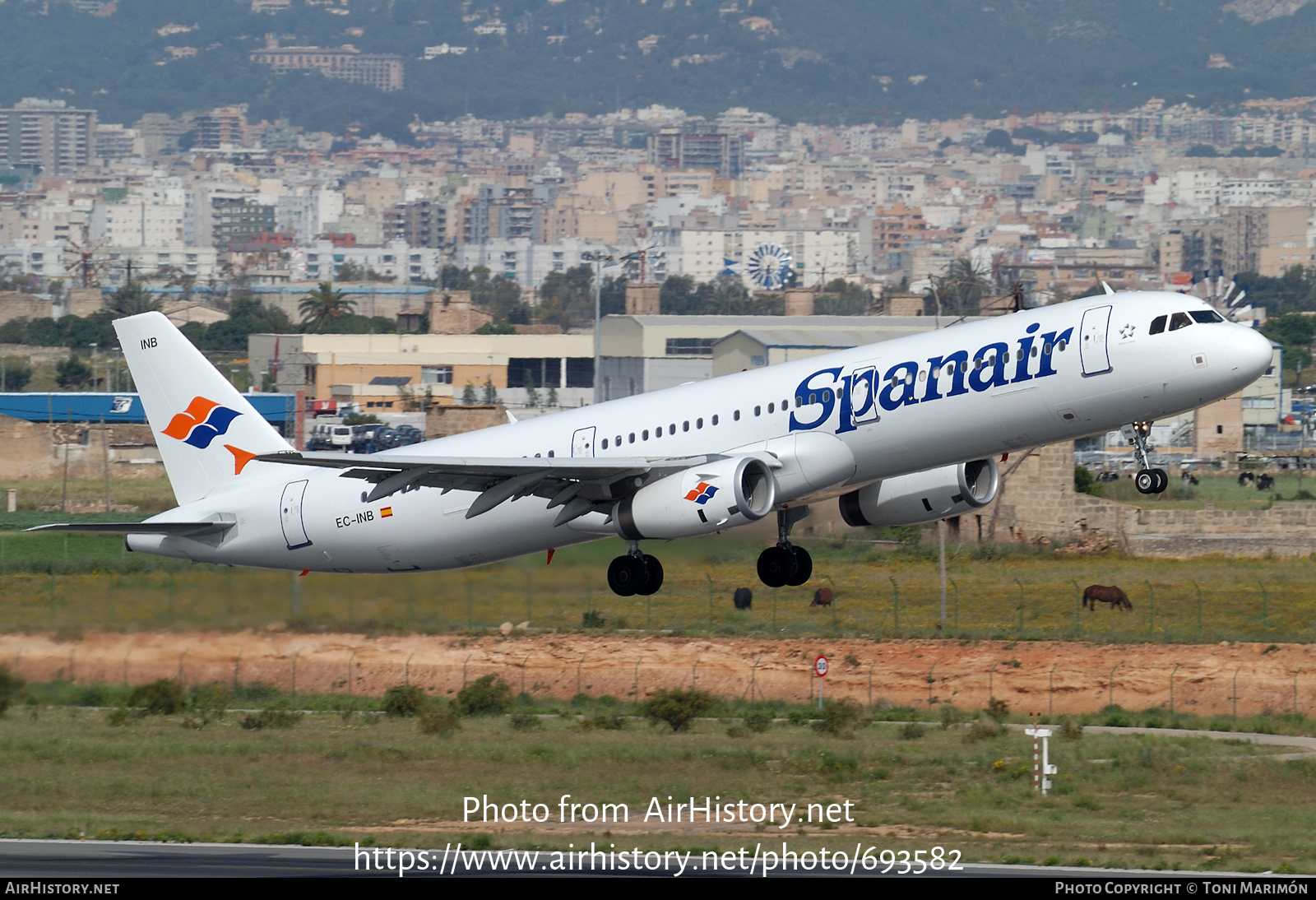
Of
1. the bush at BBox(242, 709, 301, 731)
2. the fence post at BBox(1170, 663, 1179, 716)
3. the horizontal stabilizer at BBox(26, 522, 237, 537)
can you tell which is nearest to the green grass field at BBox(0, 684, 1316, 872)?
the bush at BBox(242, 709, 301, 731)

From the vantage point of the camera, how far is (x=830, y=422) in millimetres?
41125

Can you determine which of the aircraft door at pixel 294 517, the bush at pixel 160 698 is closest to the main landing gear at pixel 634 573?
the aircraft door at pixel 294 517

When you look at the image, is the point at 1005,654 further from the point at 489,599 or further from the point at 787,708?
the point at 489,599

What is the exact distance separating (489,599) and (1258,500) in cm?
7253

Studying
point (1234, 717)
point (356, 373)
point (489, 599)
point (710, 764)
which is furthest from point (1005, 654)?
point (356, 373)

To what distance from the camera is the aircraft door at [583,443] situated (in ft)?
145

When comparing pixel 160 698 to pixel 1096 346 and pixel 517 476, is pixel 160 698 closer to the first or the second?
pixel 517 476

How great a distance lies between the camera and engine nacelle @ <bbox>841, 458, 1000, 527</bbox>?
44.2 meters

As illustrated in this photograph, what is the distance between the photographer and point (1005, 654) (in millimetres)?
70062

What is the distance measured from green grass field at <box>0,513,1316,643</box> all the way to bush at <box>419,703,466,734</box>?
126 inches

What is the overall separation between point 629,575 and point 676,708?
19512 mm

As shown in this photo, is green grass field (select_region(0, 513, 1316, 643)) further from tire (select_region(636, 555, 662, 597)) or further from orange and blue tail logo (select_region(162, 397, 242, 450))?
orange and blue tail logo (select_region(162, 397, 242, 450))

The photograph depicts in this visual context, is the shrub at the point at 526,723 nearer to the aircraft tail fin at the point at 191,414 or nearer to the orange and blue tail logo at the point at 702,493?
the aircraft tail fin at the point at 191,414

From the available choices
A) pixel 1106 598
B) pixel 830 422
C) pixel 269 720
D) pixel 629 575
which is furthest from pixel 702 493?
pixel 1106 598
